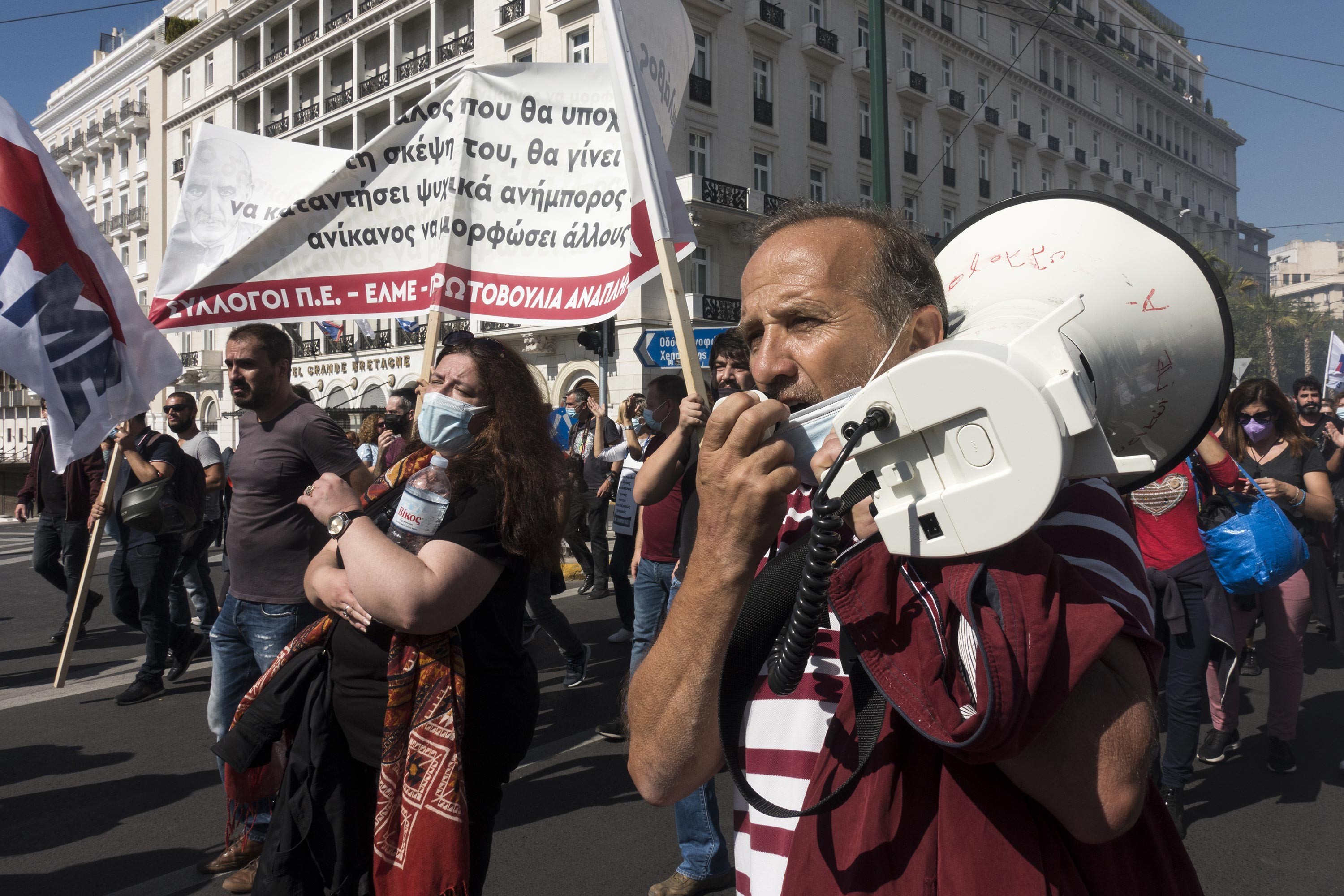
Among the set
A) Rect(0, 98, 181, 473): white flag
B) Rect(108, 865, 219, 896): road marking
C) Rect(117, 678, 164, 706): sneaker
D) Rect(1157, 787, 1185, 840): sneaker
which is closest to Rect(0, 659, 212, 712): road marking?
Rect(117, 678, 164, 706): sneaker

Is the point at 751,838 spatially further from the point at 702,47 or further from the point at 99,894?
the point at 702,47

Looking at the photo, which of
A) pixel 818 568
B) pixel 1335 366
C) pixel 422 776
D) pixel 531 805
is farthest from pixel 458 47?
pixel 818 568

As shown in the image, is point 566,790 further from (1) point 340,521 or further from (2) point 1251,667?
(2) point 1251,667

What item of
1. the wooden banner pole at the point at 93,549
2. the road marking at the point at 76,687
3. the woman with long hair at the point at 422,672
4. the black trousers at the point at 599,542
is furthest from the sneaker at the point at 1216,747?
the road marking at the point at 76,687

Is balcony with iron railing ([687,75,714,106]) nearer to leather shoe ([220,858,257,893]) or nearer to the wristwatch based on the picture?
leather shoe ([220,858,257,893])

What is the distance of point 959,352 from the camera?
2.52 ft

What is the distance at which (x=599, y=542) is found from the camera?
356 inches

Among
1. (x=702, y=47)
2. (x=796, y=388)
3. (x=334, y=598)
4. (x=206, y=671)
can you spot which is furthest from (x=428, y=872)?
(x=702, y=47)

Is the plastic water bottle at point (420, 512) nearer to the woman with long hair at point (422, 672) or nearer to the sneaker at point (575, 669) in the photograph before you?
the woman with long hair at point (422, 672)

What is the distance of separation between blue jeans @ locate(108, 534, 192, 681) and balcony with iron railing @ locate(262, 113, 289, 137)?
30.7 meters

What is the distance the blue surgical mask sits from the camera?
2.42 meters

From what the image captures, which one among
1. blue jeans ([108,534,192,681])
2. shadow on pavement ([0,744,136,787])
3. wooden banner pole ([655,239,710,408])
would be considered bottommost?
shadow on pavement ([0,744,136,787])

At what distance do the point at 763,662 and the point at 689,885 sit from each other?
2450 millimetres

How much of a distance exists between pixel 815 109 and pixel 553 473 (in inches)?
1049
